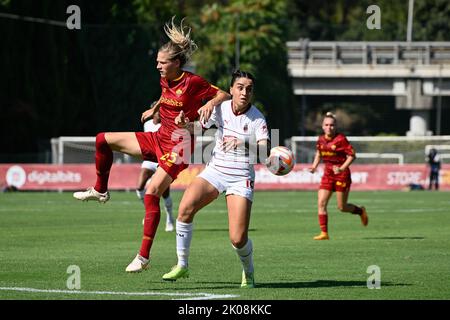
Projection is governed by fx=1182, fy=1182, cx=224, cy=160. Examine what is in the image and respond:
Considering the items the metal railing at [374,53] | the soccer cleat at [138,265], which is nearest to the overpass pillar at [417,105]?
the metal railing at [374,53]

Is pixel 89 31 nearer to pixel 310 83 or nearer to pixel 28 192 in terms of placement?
pixel 28 192

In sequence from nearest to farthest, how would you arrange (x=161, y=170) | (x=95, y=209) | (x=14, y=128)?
(x=161, y=170) < (x=95, y=209) < (x=14, y=128)

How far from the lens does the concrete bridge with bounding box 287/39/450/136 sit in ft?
244

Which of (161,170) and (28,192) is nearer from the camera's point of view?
(161,170)

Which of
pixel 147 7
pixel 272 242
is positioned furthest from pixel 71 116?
pixel 272 242

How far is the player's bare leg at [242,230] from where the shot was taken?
12.6 m

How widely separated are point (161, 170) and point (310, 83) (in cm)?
6414

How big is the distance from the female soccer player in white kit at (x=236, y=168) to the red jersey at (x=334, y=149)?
884 centimetres

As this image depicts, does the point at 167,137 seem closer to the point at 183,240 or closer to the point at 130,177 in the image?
the point at 183,240

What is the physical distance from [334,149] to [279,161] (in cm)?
927

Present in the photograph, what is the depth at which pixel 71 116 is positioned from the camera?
5591cm

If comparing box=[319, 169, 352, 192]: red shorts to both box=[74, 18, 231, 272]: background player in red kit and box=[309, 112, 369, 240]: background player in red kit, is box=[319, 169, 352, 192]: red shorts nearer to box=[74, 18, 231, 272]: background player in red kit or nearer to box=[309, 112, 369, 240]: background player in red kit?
box=[309, 112, 369, 240]: background player in red kit

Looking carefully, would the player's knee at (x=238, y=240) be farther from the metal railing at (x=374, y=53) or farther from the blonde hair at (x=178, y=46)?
the metal railing at (x=374, y=53)
